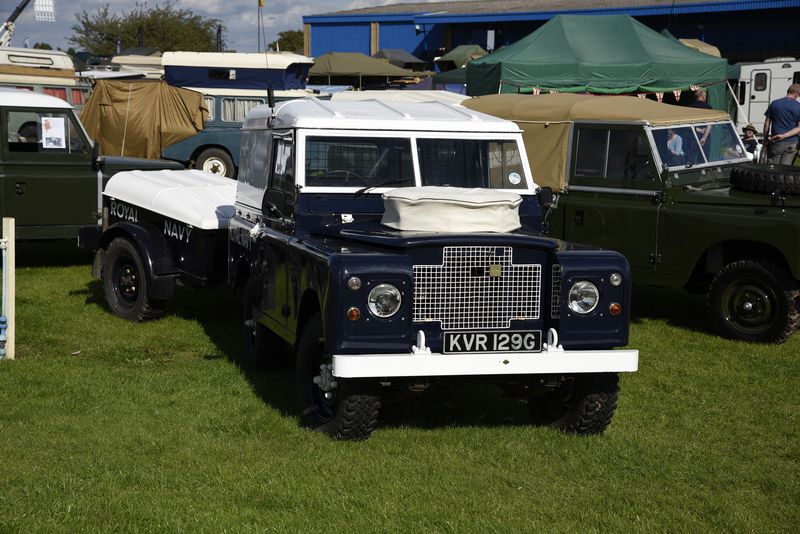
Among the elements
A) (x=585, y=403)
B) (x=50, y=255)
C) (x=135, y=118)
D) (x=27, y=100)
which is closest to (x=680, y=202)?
(x=585, y=403)

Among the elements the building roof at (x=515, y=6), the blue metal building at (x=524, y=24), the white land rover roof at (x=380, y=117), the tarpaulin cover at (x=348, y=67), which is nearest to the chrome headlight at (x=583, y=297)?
the white land rover roof at (x=380, y=117)

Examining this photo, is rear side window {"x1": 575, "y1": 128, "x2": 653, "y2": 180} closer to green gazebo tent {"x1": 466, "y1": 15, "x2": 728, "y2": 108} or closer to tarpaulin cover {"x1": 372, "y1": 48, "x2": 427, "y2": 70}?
green gazebo tent {"x1": 466, "y1": 15, "x2": 728, "y2": 108}

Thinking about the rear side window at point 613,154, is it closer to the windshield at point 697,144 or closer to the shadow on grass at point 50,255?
the windshield at point 697,144

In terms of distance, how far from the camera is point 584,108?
10383 mm

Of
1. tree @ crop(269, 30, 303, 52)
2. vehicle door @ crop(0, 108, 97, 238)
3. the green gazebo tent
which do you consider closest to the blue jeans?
the green gazebo tent

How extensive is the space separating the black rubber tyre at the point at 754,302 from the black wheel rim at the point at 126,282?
5115 mm

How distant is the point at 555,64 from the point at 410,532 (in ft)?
49.3

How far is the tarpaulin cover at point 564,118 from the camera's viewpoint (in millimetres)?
9953

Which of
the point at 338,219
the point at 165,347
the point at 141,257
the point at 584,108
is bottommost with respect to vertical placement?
the point at 165,347

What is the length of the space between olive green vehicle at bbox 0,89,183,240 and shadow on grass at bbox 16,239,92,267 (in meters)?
1.11

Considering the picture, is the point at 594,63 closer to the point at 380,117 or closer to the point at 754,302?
the point at 754,302

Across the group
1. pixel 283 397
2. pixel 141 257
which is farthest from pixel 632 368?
pixel 141 257

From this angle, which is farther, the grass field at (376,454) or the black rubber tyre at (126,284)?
the black rubber tyre at (126,284)

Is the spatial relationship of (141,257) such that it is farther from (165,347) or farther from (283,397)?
(283,397)
